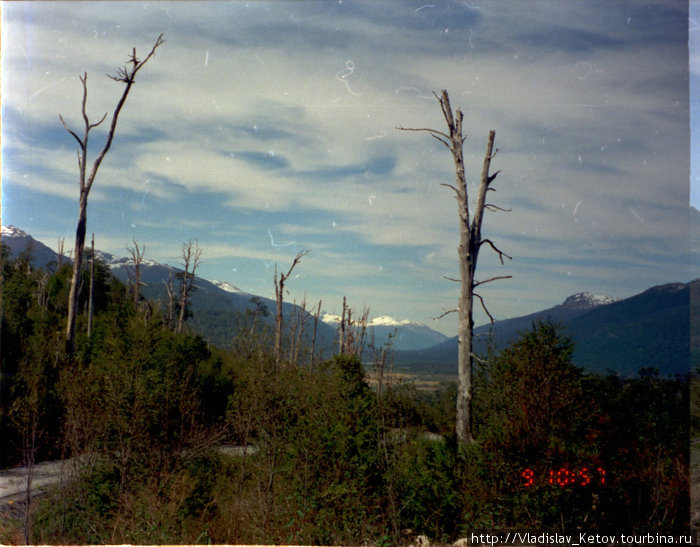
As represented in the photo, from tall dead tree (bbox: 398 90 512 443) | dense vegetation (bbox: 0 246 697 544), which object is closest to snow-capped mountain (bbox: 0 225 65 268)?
dense vegetation (bbox: 0 246 697 544)

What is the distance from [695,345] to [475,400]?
289 centimetres

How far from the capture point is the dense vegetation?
20.5 feet

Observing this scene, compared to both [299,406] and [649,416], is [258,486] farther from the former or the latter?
[649,416]

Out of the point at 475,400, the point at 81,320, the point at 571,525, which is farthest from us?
the point at 81,320

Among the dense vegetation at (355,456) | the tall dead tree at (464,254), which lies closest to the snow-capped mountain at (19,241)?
→ the dense vegetation at (355,456)

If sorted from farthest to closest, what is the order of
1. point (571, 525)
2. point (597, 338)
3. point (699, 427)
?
point (597, 338) < point (699, 427) < point (571, 525)

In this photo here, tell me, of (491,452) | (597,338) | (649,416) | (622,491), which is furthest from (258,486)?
(597,338)

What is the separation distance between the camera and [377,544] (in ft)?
20.1
